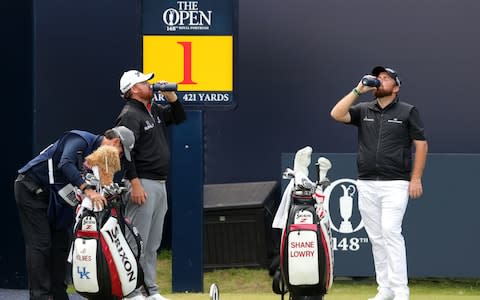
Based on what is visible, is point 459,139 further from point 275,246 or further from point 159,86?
point 159,86

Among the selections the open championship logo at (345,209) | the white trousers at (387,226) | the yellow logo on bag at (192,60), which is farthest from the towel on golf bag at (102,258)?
the open championship logo at (345,209)

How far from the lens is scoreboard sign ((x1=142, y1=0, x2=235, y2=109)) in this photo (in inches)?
431

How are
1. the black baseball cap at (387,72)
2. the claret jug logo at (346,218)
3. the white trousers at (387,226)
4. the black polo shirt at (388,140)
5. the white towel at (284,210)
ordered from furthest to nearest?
1. the claret jug logo at (346,218)
2. the black baseball cap at (387,72)
3. the black polo shirt at (388,140)
4. the white trousers at (387,226)
5. the white towel at (284,210)

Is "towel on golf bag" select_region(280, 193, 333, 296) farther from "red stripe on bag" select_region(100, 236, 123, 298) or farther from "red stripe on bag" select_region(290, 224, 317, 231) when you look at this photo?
"red stripe on bag" select_region(100, 236, 123, 298)

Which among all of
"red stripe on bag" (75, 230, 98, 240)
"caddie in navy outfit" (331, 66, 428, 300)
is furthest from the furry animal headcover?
"caddie in navy outfit" (331, 66, 428, 300)

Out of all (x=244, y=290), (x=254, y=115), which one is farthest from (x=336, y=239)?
(x=254, y=115)

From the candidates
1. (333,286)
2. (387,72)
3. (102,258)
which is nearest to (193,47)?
(387,72)

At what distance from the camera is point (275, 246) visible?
41.2 feet

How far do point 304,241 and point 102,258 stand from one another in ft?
4.44

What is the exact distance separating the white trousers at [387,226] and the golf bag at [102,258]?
2.10 metres

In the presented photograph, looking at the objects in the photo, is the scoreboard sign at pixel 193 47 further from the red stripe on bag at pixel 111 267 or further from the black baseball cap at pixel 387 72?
the red stripe on bag at pixel 111 267

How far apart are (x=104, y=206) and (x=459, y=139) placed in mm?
5753

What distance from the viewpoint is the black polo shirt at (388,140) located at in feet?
31.8

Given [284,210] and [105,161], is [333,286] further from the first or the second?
[105,161]
